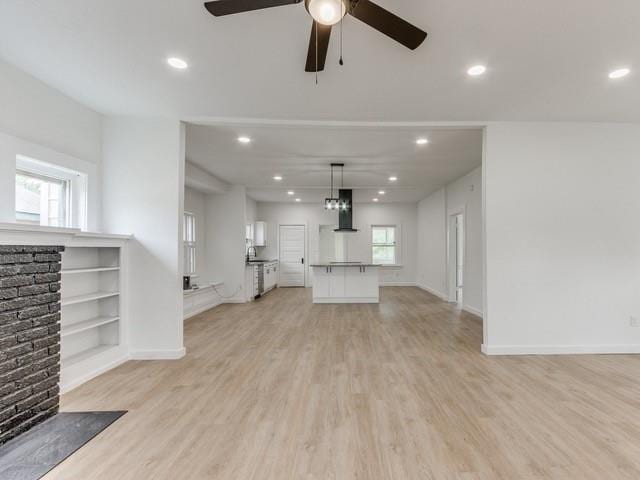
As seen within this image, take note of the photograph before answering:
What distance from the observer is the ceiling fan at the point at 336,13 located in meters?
1.44

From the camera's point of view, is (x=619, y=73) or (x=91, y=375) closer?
(x=619, y=73)

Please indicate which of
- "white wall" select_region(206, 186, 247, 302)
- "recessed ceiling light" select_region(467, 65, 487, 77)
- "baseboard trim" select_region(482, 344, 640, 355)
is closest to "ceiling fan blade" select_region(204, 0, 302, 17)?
"recessed ceiling light" select_region(467, 65, 487, 77)

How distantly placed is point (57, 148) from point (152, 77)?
4.11 feet

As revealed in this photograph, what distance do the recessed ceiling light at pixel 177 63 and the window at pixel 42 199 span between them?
176 centimetres

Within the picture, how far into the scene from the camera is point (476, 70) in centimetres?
269

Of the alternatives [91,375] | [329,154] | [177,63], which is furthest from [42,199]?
[329,154]

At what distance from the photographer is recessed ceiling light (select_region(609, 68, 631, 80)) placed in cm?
268

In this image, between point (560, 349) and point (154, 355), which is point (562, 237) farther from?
point (154, 355)

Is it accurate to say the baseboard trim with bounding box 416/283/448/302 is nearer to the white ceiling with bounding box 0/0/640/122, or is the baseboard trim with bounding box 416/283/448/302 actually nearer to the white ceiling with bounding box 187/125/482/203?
the white ceiling with bounding box 187/125/482/203

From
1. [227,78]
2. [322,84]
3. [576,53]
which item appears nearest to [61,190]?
[227,78]

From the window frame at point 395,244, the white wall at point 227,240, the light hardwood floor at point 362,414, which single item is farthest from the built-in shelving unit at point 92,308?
the window frame at point 395,244

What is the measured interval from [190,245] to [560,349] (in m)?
6.35

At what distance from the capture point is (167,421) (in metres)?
2.36

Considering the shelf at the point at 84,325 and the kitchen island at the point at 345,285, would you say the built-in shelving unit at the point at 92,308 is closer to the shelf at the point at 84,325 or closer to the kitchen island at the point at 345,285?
the shelf at the point at 84,325
